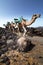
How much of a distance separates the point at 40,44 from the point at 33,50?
137 cm

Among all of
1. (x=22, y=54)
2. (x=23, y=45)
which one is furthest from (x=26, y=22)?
(x=22, y=54)

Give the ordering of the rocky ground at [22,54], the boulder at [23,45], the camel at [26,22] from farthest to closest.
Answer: the camel at [26,22], the boulder at [23,45], the rocky ground at [22,54]

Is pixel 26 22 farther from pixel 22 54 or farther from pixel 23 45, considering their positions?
pixel 22 54

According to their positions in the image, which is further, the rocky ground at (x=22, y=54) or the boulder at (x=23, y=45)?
the boulder at (x=23, y=45)

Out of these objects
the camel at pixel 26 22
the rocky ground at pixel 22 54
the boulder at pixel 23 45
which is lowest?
the rocky ground at pixel 22 54

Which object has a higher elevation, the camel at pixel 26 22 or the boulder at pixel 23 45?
the camel at pixel 26 22

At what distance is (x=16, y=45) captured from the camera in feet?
35.2

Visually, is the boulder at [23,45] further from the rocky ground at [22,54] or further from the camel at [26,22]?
the camel at [26,22]

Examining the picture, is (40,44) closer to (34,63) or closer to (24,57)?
(24,57)

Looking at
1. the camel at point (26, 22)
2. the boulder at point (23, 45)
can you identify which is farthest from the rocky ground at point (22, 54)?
the camel at point (26, 22)

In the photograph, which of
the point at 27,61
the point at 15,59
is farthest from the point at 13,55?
the point at 27,61

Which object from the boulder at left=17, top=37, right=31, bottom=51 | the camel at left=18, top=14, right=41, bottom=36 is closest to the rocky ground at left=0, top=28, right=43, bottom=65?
the boulder at left=17, top=37, right=31, bottom=51

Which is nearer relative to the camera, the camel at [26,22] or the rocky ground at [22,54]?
the rocky ground at [22,54]

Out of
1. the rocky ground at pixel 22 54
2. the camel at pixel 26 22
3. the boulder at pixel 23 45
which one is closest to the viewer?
the rocky ground at pixel 22 54
